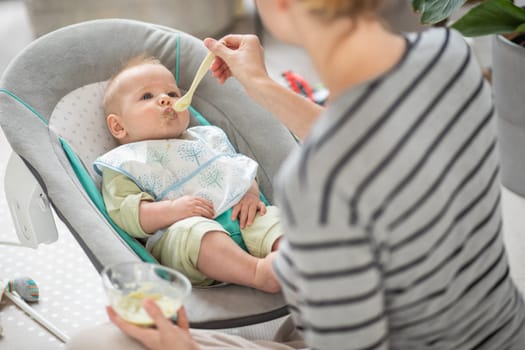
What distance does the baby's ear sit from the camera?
1.68m

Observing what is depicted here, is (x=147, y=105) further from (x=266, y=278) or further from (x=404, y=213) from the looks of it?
(x=404, y=213)

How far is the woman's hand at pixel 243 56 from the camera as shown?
1.46 metres

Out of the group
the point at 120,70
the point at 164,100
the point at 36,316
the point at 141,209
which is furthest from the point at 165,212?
the point at 36,316

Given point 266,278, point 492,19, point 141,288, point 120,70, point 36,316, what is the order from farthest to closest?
point 492,19 < point 36,316 < point 120,70 < point 266,278 < point 141,288

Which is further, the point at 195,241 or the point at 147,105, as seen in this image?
the point at 147,105

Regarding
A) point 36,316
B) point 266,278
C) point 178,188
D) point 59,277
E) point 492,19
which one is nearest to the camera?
point 266,278

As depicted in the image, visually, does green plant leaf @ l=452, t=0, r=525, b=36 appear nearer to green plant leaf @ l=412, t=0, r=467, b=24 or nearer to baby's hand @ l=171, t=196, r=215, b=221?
green plant leaf @ l=412, t=0, r=467, b=24

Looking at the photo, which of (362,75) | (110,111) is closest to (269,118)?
(110,111)

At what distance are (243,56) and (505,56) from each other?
1.05 m

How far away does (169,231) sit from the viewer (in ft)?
4.91

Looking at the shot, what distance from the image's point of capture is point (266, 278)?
4.56 ft

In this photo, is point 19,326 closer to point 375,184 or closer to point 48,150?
point 48,150

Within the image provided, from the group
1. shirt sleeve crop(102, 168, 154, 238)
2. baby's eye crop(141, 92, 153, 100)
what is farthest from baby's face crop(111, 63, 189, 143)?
shirt sleeve crop(102, 168, 154, 238)

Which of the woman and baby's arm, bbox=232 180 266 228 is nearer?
the woman
